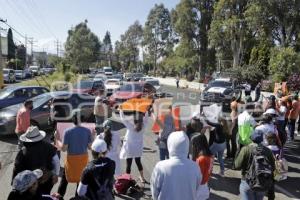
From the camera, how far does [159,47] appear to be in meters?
92.9

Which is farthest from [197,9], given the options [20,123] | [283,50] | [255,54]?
[20,123]

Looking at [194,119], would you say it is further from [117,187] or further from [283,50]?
[283,50]

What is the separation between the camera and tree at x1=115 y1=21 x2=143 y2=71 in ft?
368

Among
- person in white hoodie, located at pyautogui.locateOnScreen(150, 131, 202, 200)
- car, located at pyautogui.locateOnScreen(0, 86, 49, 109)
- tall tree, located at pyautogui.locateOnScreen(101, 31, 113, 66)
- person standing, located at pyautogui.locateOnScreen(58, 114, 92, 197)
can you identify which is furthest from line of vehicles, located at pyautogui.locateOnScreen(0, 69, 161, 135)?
tall tree, located at pyautogui.locateOnScreen(101, 31, 113, 66)

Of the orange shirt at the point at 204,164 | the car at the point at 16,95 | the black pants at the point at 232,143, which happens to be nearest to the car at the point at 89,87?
the car at the point at 16,95

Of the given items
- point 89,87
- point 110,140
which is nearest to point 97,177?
point 110,140

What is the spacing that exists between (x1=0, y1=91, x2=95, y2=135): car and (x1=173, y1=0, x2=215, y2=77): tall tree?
4671 centimetres

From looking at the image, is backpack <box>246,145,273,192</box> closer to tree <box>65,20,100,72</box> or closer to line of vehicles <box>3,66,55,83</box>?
line of vehicles <box>3,66,55,83</box>

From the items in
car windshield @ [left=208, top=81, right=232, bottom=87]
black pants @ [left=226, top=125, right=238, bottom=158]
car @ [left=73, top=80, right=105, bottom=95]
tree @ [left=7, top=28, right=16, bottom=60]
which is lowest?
black pants @ [left=226, top=125, right=238, bottom=158]

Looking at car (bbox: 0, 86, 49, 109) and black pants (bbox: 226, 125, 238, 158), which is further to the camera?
car (bbox: 0, 86, 49, 109)

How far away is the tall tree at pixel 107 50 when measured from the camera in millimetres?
135250

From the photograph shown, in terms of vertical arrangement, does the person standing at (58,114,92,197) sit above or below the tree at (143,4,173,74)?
below

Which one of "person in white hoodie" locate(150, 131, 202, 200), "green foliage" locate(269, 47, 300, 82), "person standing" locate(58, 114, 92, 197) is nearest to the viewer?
"person in white hoodie" locate(150, 131, 202, 200)

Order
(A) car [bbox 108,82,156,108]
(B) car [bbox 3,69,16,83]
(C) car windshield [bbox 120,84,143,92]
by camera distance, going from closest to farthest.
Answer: (A) car [bbox 108,82,156,108], (C) car windshield [bbox 120,84,143,92], (B) car [bbox 3,69,16,83]
